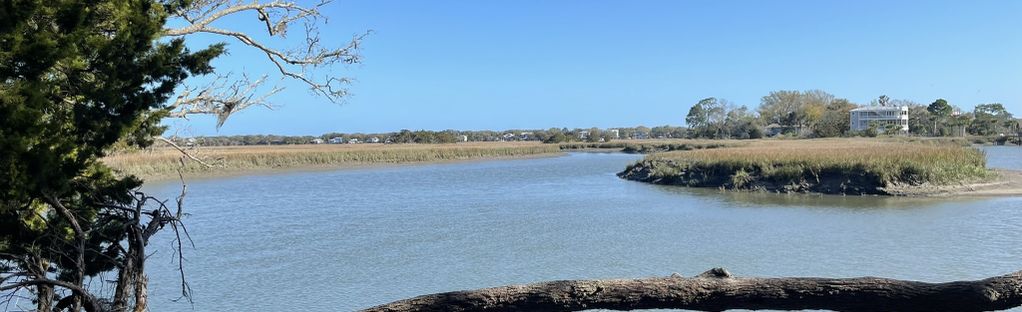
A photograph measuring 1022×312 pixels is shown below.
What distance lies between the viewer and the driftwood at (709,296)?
3.71 m

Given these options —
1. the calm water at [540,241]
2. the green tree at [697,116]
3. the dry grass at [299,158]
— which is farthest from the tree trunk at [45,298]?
the green tree at [697,116]

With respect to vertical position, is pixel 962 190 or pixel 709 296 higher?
pixel 709 296

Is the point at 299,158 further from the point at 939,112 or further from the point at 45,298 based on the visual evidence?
the point at 939,112

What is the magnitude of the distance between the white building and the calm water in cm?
6157

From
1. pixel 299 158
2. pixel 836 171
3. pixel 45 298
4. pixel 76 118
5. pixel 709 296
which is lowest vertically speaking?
pixel 836 171

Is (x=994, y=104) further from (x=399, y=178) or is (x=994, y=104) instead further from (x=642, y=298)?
(x=642, y=298)

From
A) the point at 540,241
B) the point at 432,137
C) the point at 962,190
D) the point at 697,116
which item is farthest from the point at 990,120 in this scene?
the point at 540,241

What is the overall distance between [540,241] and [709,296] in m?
9.28

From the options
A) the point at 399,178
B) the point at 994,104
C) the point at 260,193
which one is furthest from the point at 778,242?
the point at 994,104

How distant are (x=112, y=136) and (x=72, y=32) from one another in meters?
0.79

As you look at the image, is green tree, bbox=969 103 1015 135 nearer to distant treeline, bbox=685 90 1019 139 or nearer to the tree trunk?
distant treeline, bbox=685 90 1019 139

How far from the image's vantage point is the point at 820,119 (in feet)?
241

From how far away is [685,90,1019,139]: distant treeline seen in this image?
70.8 meters

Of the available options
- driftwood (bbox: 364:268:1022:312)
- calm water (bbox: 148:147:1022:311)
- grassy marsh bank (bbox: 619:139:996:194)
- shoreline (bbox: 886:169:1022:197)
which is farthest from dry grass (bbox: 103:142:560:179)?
driftwood (bbox: 364:268:1022:312)
